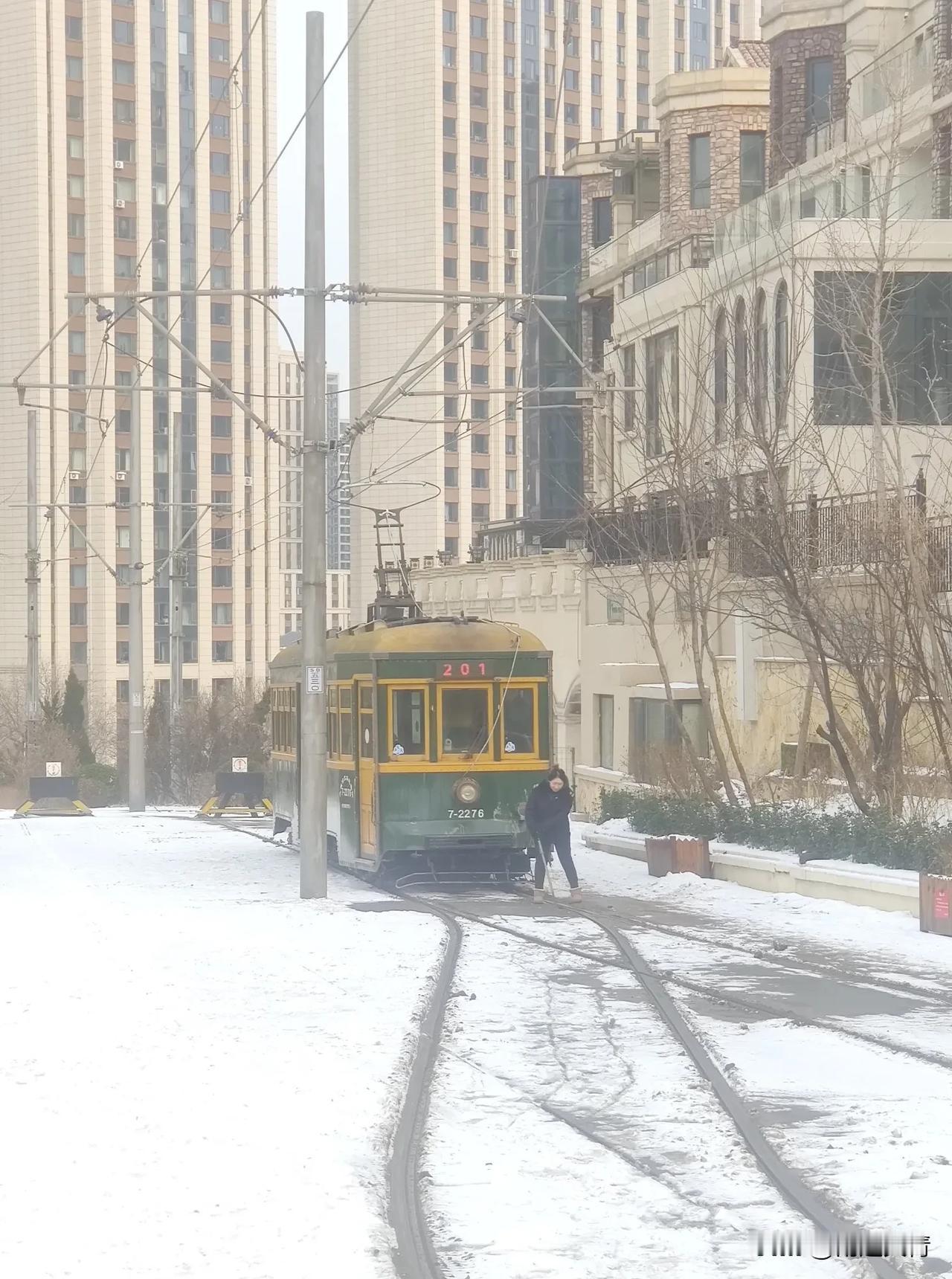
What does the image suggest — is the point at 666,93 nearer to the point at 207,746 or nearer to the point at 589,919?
the point at 207,746

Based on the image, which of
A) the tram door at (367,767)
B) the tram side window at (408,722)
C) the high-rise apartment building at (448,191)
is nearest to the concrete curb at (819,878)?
the tram side window at (408,722)

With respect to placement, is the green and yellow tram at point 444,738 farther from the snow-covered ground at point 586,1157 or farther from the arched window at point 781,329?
the snow-covered ground at point 586,1157

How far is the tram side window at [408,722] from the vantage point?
71.9 ft

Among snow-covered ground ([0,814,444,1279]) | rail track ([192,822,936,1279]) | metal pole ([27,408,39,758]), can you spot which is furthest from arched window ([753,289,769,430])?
metal pole ([27,408,39,758])

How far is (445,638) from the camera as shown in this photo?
22.1m

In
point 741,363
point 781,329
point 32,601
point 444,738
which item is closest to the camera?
point 444,738

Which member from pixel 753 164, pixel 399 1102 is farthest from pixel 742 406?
pixel 753 164

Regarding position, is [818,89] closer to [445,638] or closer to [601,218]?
[601,218]

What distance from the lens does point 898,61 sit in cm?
3362

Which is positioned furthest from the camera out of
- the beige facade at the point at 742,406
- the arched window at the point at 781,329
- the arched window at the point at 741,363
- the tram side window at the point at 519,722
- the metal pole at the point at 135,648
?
the metal pole at the point at 135,648

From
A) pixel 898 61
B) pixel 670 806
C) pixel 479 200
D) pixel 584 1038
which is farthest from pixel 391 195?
pixel 584 1038

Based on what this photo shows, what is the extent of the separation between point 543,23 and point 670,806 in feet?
336

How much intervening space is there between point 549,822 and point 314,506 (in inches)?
160

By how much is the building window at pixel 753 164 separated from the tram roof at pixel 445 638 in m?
24.5
